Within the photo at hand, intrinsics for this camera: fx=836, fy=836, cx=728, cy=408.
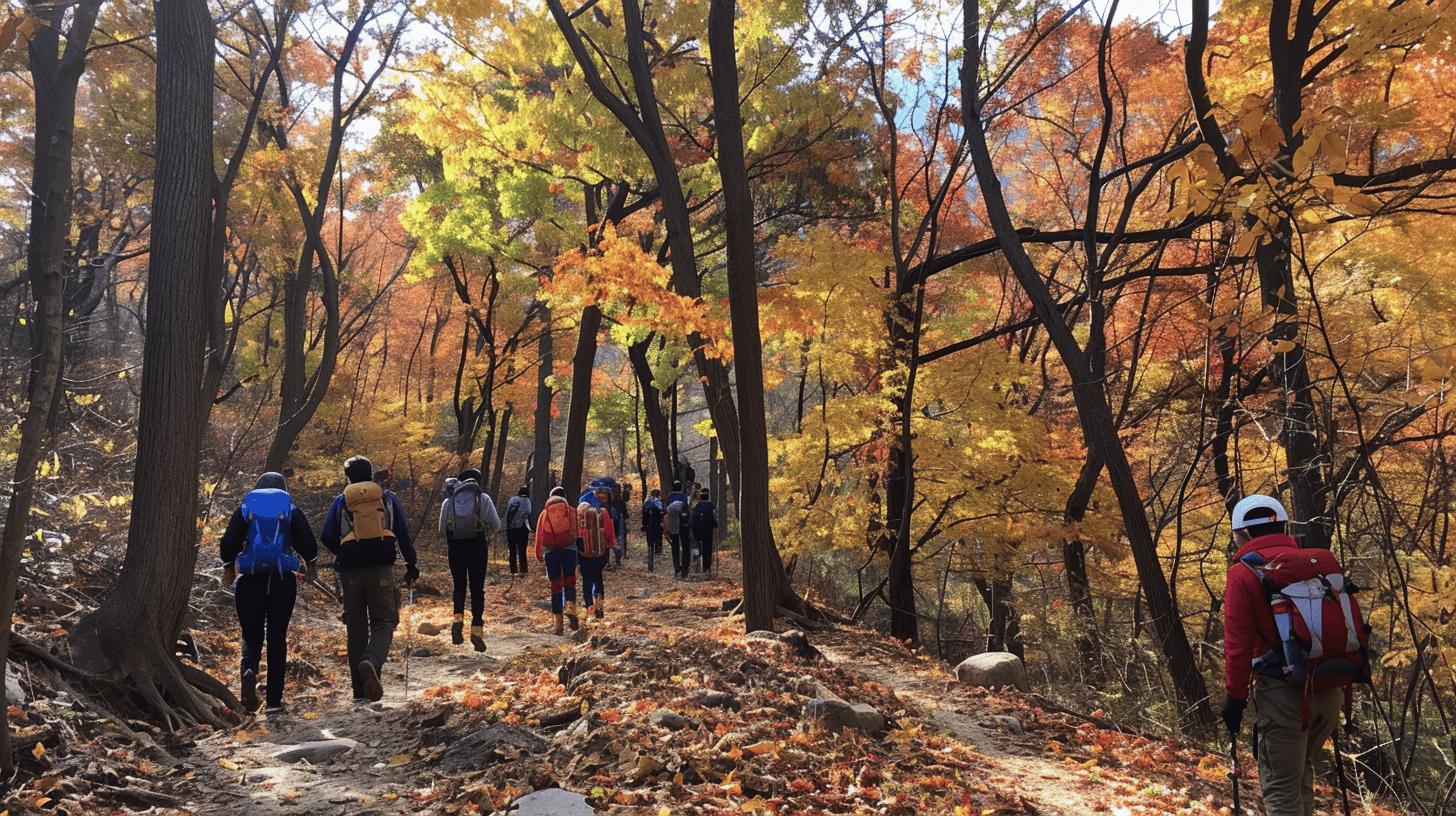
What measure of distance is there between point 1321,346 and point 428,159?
58.1 ft

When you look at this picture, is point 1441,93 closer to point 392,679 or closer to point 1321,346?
point 1321,346

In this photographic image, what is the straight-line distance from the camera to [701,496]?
16.9 m

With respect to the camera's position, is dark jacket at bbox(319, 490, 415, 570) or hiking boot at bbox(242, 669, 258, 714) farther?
dark jacket at bbox(319, 490, 415, 570)

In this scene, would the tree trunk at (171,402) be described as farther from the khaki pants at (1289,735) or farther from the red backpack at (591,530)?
the khaki pants at (1289,735)

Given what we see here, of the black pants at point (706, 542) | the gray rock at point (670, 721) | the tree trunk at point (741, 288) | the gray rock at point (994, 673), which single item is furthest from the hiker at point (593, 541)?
the black pants at point (706, 542)

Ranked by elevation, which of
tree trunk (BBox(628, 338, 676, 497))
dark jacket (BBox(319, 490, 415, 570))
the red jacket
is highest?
tree trunk (BBox(628, 338, 676, 497))

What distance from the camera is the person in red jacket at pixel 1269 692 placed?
411cm

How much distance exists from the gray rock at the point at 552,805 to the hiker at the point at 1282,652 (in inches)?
127

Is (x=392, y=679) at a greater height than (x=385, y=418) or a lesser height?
lesser

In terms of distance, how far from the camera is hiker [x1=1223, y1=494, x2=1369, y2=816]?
3.96m

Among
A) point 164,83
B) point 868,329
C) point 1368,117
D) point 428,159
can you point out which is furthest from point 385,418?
point 1368,117

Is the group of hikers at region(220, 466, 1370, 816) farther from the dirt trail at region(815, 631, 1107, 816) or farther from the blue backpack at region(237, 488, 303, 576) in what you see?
the dirt trail at region(815, 631, 1107, 816)

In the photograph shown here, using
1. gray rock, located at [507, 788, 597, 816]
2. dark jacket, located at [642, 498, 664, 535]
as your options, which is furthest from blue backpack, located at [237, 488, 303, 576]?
dark jacket, located at [642, 498, 664, 535]

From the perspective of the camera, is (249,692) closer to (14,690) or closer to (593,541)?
(14,690)
